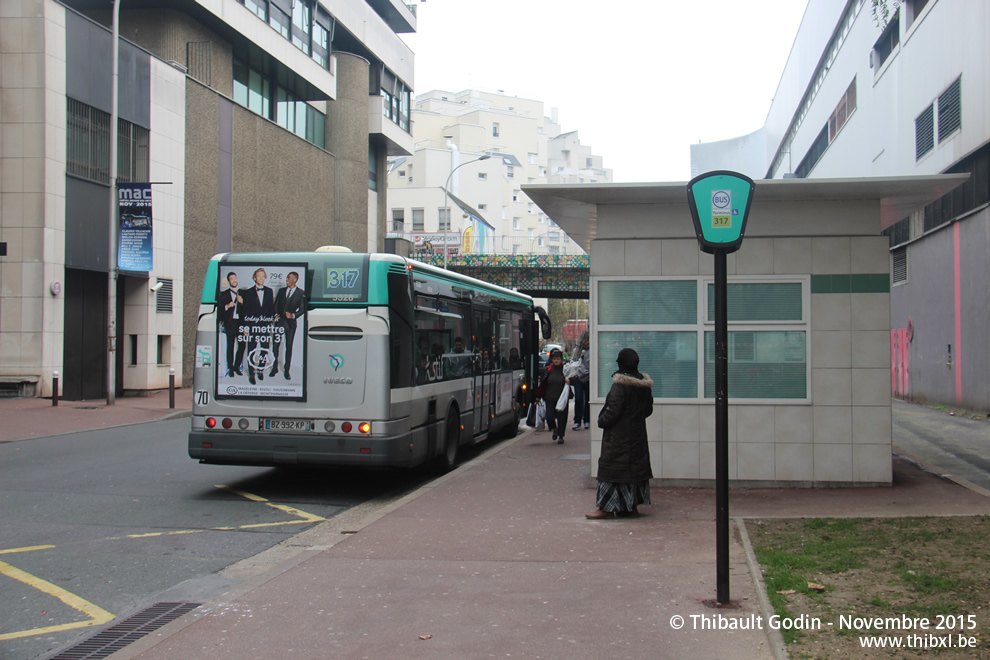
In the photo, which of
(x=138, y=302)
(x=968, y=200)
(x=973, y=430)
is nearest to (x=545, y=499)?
(x=973, y=430)

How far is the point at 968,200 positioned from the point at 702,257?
1366 cm

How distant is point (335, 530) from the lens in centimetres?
857

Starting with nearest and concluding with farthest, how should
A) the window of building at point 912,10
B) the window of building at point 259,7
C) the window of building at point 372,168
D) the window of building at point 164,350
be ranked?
the window of building at point 912,10 → the window of building at point 164,350 → the window of building at point 259,7 → the window of building at point 372,168

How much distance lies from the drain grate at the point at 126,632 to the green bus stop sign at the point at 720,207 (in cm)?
419

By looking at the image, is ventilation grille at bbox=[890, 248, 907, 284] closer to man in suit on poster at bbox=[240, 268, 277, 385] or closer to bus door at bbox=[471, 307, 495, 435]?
bus door at bbox=[471, 307, 495, 435]

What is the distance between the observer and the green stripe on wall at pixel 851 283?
973cm

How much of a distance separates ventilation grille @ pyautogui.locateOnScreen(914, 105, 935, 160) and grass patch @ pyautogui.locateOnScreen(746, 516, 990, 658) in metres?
18.4

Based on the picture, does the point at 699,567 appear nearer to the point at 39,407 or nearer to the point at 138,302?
the point at 39,407

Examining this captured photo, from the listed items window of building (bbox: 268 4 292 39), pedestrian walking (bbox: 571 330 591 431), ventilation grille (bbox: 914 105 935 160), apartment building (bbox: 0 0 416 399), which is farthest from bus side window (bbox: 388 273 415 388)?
window of building (bbox: 268 4 292 39)

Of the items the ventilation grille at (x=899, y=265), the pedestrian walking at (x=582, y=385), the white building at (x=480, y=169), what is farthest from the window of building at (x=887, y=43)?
the white building at (x=480, y=169)

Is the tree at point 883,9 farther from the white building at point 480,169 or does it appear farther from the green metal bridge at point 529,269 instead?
the white building at point 480,169

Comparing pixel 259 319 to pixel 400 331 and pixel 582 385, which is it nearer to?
pixel 400 331

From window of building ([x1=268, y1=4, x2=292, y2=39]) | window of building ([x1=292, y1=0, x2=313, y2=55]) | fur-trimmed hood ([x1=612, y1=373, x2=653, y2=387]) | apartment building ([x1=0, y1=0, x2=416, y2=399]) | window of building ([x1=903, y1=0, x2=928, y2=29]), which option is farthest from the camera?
window of building ([x1=292, y1=0, x2=313, y2=55])

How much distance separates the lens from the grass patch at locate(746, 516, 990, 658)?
479 cm
